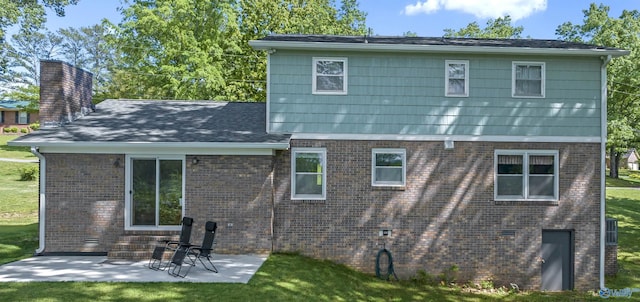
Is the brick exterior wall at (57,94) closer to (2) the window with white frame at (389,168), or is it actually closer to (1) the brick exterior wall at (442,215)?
(1) the brick exterior wall at (442,215)

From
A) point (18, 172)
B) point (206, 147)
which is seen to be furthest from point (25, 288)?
point (18, 172)

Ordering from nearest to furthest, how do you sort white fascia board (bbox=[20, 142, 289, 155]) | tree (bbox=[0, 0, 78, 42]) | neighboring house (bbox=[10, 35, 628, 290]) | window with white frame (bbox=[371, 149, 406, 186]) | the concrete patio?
the concrete patio
white fascia board (bbox=[20, 142, 289, 155])
neighboring house (bbox=[10, 35, 628, 290])
window with white frame (bbox=[371, 149, 406, 186])
tree (bbox=[0, 0, 78, 42])

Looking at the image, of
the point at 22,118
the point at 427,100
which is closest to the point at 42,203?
the point at 427,100

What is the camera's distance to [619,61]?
28094 mm

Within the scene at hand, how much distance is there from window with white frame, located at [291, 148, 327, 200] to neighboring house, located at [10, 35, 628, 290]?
3 centimetres

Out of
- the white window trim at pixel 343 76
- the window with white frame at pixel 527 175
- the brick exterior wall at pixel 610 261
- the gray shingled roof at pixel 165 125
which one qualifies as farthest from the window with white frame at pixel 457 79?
the brick exterior wall at pixel 610 261

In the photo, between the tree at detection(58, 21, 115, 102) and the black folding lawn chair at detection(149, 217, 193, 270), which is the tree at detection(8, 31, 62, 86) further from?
the black folding lawn chair at detection(149, 217, 193, 270)

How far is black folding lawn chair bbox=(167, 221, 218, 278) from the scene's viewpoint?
28.3 feet

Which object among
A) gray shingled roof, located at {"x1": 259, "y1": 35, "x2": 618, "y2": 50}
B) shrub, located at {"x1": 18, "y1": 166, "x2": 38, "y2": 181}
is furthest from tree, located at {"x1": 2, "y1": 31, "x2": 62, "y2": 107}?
gray shingled roof, located at {"x1": 259, "y1": 35, "x2": 618, "y2": 50}

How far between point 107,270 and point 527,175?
10.7 meters

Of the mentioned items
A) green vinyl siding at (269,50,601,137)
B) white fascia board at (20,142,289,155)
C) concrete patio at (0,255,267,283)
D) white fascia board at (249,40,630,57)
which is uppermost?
white fascia board at (249,40,630,57)

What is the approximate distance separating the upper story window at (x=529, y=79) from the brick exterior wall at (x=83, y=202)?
10.7 m

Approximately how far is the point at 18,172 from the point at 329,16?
77.6 feet

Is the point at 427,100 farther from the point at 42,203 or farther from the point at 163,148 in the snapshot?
the point at 42,203
